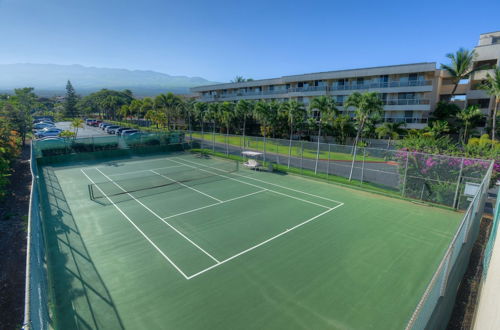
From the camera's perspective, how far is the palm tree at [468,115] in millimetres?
31859

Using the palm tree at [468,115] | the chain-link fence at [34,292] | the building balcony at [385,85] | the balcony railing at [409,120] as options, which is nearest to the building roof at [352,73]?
the building balcony at [385,85]

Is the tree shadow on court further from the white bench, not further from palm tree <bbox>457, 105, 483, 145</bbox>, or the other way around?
palm tree <bbox>457, 105, 483, 145</bbox>

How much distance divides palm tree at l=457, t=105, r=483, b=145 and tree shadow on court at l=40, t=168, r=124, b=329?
40.9m

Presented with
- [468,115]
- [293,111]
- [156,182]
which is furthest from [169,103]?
[468,115]

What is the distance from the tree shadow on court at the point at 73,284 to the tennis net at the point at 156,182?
398 centimetres

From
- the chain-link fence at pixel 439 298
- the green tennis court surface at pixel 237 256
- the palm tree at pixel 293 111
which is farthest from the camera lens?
the palm tree at pixel 293 111

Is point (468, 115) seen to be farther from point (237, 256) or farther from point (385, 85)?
point (237, 256)

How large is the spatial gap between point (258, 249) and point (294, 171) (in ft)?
42.9

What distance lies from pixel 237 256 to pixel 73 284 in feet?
16.8

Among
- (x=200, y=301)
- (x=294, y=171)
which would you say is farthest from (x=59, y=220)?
(x=294, y=171)

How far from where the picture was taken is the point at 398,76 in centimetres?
4072

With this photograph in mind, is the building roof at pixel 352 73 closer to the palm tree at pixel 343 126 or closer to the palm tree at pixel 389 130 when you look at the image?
the palm tree at pixel 389 130

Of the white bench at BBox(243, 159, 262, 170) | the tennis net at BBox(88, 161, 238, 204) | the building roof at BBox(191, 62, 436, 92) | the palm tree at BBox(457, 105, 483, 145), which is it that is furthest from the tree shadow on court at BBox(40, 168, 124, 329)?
the building roof at BBox(191, 62, 436, 92)

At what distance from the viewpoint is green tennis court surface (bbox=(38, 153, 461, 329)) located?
22.1 ft
